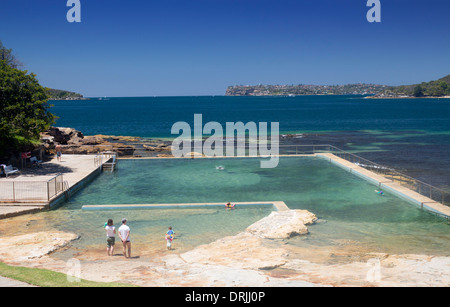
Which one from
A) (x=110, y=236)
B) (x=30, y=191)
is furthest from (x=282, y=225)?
(x=30, y=191)

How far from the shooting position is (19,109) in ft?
87.1

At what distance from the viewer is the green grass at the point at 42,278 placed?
33.4ft

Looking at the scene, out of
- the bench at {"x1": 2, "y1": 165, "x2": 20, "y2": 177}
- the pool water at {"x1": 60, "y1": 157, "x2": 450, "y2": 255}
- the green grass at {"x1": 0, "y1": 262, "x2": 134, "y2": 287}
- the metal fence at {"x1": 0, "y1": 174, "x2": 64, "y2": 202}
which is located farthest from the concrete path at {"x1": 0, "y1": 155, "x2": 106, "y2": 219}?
the green grass at {"x1": 0, "y1": 262, "x2": 134, "y2": 287}

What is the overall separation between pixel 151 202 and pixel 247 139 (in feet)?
143

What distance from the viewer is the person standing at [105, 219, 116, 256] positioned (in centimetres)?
1392

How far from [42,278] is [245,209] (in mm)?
11762

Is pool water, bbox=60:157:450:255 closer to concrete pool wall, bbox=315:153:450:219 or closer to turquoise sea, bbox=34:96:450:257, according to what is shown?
turquoise sea, bbox=34:96:450:257

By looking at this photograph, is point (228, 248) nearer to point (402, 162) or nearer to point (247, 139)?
point (402, 162)

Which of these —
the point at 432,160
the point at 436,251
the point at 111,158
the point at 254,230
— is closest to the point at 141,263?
the point at 254,230

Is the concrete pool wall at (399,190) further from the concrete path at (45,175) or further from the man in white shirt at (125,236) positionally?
the concrete path at (45,175)

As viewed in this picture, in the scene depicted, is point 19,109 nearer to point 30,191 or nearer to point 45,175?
point 45,175

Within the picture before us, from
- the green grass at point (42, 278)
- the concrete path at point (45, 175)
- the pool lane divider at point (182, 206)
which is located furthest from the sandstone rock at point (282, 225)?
the concrete path at point (45, 175)

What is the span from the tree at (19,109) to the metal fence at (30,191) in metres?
4.74
